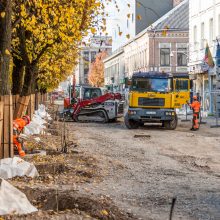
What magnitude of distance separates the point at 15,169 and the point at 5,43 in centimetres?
297

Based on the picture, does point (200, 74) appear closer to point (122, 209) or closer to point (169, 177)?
point (169, 177)

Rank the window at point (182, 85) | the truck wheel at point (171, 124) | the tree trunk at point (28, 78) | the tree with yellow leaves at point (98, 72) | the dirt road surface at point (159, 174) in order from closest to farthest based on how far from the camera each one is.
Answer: the dirt road surface at point (159, 174) → the tree trunk at point (28, 78) → the truck wheel at point (171, 124) → the window at point (182, 85) → the tree with yellow leaves at point (98, 72)

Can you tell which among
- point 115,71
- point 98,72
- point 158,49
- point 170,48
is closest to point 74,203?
point 170,48

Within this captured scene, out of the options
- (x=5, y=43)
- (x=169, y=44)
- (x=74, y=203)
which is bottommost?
(x=74, y=203)

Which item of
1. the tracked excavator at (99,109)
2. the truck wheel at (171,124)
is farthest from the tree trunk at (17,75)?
the tracked excavator at (99,109)

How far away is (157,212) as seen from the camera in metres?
9.68

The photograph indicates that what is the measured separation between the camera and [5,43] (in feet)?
44.5

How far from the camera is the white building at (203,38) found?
42.0 metres

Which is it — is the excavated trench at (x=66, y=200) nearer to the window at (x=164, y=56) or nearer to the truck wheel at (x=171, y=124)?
the truck wheel at (x=171, y=124)

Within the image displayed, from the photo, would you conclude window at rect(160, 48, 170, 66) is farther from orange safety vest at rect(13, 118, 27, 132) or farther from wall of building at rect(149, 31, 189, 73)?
orange safety vest at rect(13, 118, 27, 132)

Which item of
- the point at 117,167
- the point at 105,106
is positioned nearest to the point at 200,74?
the point at 105,106

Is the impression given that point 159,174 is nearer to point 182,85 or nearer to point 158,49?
point 182,85

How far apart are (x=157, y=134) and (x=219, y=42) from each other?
1468 cm

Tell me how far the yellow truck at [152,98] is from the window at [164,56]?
124 ft
